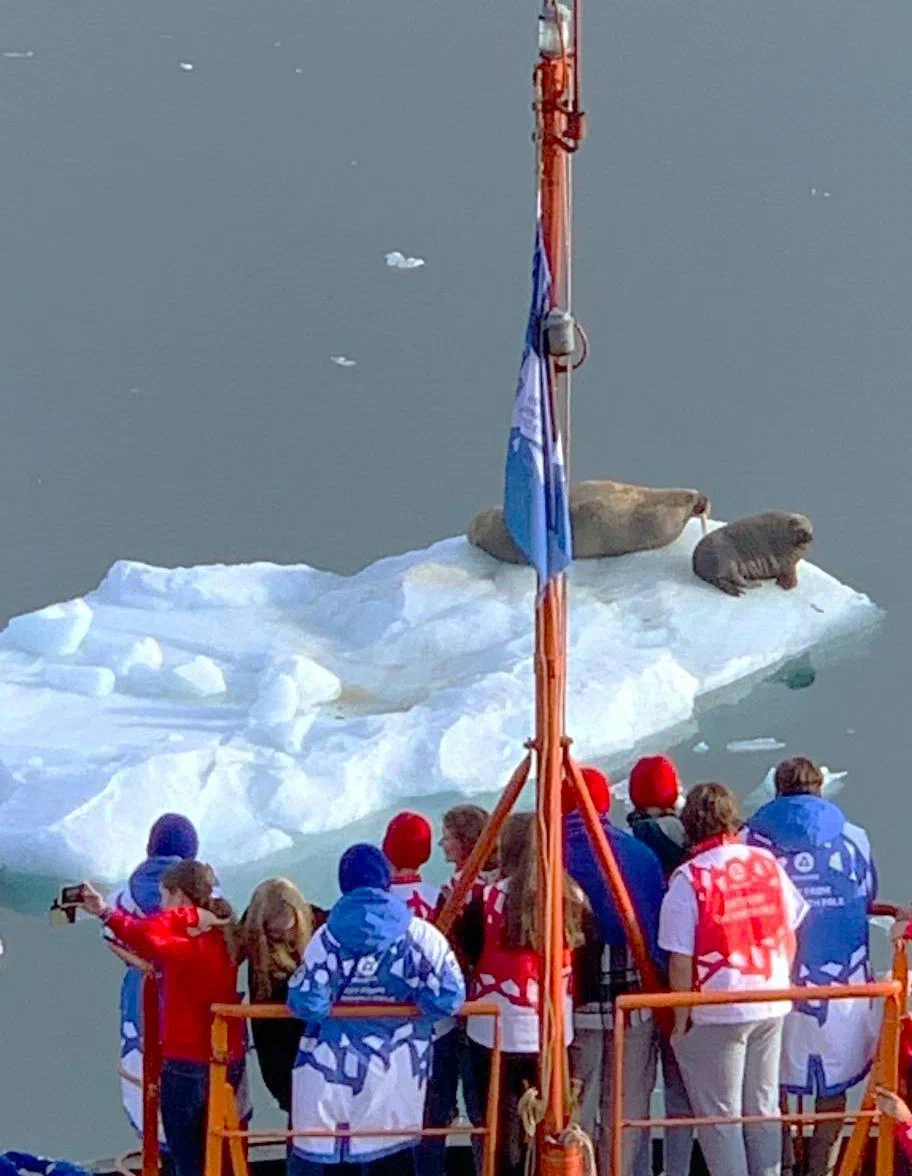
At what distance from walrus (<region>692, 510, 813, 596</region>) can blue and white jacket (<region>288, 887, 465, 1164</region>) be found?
565cm

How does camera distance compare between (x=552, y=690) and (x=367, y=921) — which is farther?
(x=367, y=921)

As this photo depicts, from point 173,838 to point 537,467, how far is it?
1.29 meters

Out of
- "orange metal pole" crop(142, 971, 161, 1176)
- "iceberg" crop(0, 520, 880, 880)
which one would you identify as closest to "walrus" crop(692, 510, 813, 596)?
"iceberg" crop(0, 520, 880, 880)

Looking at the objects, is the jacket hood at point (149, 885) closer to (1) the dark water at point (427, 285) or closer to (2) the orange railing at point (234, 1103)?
(2) the orange railing at point (234, 1103)

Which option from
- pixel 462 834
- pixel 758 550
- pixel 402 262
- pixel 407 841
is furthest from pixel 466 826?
pixel 402 262

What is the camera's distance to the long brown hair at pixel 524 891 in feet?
12.7

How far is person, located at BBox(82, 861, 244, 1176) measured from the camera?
3934 mm

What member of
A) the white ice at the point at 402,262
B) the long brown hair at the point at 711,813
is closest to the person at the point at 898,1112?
the long brown hair at the point at 711,813

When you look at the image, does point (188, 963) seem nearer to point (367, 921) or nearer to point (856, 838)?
point (367, 921)

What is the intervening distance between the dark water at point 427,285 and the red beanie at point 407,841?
3.09 meters

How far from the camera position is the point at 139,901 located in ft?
13.7

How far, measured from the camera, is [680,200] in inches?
472

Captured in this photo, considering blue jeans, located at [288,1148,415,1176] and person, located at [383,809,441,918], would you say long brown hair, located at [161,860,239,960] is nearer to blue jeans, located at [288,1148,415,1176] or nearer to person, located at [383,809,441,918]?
person, located at [383,809,441,918]

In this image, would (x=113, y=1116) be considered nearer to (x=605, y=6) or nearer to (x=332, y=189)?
(x=332, y=189)
